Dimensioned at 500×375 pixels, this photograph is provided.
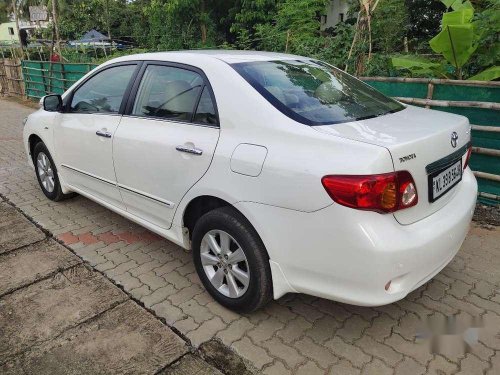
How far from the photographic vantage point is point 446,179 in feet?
7.70

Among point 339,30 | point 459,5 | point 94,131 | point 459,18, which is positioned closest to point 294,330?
point 94,131

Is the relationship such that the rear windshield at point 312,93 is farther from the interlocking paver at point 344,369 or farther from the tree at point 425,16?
the tree at point 425,16

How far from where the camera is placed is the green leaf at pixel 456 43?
4.20 m

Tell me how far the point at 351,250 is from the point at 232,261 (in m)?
0.85

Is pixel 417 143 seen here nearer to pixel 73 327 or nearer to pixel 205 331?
pixel 205 331

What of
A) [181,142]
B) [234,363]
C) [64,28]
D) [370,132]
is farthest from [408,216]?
[64,28]

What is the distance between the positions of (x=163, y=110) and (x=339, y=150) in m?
1.48

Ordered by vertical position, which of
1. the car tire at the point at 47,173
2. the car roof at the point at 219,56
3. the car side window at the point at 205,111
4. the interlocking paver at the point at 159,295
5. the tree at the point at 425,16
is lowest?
the interlocking paver at the point at 159,295

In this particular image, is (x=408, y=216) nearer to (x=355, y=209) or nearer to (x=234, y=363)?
(x=355, y=209)

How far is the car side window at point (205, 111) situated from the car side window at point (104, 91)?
0.95 m

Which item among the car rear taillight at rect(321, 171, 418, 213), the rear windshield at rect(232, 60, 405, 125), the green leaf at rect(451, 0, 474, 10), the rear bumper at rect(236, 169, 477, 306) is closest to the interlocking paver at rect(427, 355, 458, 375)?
the rear bumper at rect(236, 169, 477, 306)

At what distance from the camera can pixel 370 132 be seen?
2166 millimetres

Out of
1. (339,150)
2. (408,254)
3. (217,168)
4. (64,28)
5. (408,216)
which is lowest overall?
(408,254)

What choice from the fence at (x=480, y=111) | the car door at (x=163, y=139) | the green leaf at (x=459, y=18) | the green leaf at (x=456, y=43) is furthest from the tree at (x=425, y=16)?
the car door at (x=163, y=139)
